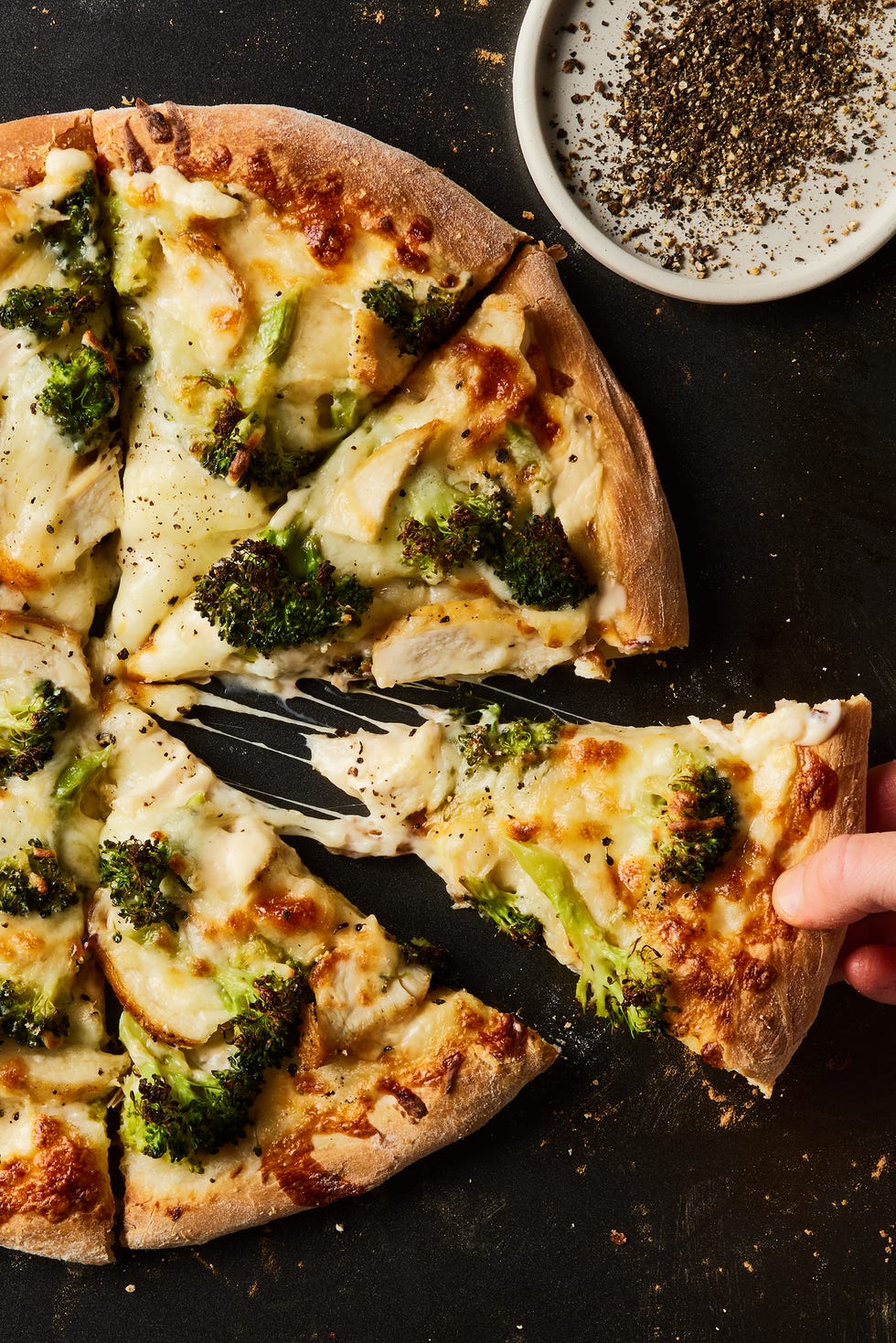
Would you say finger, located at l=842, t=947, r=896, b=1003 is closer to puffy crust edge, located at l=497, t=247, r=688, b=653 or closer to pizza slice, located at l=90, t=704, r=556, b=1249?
pizza slice, located at l=90, t=704, r=556, b=1249

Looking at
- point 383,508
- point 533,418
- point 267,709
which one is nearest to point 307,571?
point 383,508

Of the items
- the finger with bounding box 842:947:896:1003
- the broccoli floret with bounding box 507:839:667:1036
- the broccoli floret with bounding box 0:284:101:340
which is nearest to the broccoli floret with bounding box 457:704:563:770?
the broccoli floret with bounding box 507:839:667:1036

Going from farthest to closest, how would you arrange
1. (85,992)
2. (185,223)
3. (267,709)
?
1. (267,709)
2. (85,992)
3. (185,223)

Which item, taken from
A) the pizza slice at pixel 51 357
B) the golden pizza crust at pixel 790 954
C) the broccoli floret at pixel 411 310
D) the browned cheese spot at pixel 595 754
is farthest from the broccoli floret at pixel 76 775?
the golden pizza crust at pixel 790 954

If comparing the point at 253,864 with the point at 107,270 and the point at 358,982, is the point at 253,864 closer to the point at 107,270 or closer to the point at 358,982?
the point at 358,982

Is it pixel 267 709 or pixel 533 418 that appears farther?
pixel 267 709

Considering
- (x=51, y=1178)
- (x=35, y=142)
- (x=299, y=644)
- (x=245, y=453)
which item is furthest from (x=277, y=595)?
(x=51, y=1178)
